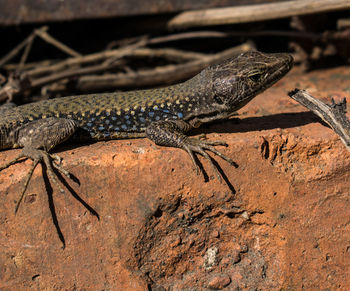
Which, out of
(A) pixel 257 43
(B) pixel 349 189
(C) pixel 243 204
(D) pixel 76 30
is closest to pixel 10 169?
(C) pixel 243 204

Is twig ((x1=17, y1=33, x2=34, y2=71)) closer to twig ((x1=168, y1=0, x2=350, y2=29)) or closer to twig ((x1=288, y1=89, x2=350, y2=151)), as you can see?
twig ((x1=168, y1=0, x2=350, y2=29))

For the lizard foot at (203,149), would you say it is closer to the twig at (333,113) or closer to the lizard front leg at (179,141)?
the lizard front leg at (179,141)

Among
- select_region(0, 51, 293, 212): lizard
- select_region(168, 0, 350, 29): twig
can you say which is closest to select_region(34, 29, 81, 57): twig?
select_region(168, 0, 350, 29): twig

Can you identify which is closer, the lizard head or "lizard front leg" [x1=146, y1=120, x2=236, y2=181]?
"lizard front leg" [x1=146, y1=120, x2=236, y2=181]

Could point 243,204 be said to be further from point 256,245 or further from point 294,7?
point 294,7

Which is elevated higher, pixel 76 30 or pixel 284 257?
pixel 76 30

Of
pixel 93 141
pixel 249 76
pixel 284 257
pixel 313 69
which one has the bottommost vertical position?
pixel 284 257

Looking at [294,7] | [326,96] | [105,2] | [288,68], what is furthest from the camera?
[105,2]

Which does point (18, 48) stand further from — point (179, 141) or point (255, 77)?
point (255, 77)
